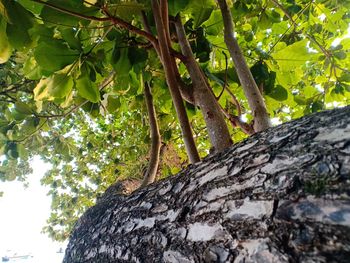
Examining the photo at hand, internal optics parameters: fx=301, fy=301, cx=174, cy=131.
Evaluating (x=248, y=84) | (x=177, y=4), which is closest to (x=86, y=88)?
(x=177, y=4)

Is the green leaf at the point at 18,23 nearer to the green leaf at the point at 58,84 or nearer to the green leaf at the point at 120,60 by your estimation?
the green leaf at the point at 58,84

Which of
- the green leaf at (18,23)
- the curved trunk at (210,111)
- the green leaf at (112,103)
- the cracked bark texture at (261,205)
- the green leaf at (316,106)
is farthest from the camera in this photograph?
the green leaf at (112,103)

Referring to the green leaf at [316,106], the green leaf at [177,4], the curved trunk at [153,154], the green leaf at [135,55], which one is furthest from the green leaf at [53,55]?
the green leaf at [316,106]

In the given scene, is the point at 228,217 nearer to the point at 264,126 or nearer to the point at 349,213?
the point at 349,213

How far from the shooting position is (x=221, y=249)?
17.1 inches

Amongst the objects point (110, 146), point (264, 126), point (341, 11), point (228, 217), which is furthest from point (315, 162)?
point (110, 146)

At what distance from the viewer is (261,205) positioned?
416 mm

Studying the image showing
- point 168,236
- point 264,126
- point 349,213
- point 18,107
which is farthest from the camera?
point 18,107

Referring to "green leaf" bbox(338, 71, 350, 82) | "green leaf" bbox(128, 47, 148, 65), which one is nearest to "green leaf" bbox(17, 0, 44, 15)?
"green leaf" bbox(128, 47, 148, 65)

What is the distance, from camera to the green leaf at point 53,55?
3.06 ft

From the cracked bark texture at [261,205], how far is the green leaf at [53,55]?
1.77 ft

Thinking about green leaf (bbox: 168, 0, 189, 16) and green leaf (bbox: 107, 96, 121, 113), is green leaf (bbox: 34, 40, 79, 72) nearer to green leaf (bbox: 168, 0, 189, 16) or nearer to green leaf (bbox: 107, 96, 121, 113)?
green leaf (bbox: 168, 0, 189, 16)

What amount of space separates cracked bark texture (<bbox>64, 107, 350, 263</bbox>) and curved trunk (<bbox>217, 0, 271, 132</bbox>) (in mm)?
350

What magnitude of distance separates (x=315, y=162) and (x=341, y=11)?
66.4 inches
